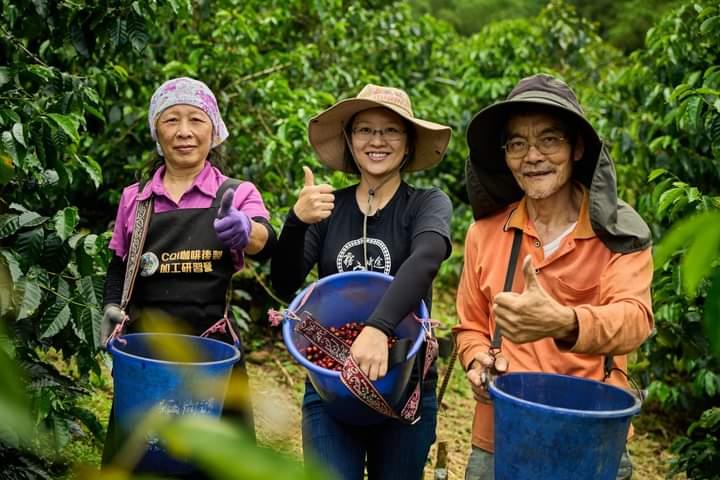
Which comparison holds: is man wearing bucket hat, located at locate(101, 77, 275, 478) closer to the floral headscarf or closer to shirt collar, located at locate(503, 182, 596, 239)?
the floral headscarf

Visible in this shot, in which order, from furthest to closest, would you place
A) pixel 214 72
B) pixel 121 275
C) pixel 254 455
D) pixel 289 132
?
pixel 214 72 < pixel 289 132 < pixel 121 275 < pixel 254 455

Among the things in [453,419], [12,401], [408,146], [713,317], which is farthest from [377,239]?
[453,419]

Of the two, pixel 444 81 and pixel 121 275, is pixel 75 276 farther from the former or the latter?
pixel 444 81

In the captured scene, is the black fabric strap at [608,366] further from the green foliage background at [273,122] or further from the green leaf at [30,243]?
the green leaf at [30,243]

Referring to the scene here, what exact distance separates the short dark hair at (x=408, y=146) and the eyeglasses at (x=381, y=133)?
4 cm

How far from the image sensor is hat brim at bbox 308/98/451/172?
94.7 inches

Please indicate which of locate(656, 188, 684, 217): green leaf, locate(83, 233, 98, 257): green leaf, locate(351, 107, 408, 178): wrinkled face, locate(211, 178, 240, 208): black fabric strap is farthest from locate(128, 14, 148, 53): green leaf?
locate(656, 188, 684, 217): green leaf

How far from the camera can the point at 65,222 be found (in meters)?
2.38

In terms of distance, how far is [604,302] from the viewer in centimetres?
204

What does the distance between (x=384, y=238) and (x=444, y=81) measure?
500 cm

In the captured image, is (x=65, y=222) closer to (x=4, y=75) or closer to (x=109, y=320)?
(x=109, y=320)

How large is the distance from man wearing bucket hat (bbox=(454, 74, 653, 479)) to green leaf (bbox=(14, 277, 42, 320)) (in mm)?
1098

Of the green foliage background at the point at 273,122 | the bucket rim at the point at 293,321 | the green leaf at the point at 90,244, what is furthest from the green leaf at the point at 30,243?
the bucket rim at the point at 293,321

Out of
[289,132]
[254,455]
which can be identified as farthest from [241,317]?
[254,455]
